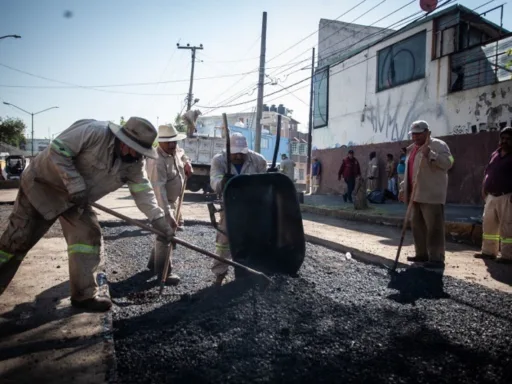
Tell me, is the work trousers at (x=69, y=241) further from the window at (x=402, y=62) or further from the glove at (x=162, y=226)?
the window at (x=402, y=62)

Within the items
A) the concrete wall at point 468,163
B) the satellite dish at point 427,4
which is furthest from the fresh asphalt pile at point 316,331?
the satellite dish at point 427,4

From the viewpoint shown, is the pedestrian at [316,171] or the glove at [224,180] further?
the pedestrian at [316,171]

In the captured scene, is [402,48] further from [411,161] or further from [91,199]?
[91,199]

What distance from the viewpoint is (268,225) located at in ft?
12.7

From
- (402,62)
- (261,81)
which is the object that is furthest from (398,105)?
(261,81)

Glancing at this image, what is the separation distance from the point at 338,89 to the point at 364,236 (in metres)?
11.9

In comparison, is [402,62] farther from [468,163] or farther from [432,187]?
[432,187]

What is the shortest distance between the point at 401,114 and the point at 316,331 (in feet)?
41.0

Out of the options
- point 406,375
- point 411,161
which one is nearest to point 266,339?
point 406,375

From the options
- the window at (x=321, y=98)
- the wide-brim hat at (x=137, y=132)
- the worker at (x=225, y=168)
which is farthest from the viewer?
the window at (x=321, y=98)

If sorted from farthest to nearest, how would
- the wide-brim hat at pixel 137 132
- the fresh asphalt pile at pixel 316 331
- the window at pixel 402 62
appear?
the window at pixel 402 62, the wide-brim hat at pixel 137 132, the fresh asphalt pile at pixel 316 331

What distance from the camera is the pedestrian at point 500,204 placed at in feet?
16.1

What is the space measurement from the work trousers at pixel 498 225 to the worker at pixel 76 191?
453cm

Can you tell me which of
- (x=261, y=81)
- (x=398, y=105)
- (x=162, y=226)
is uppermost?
(x=261, y=81)
